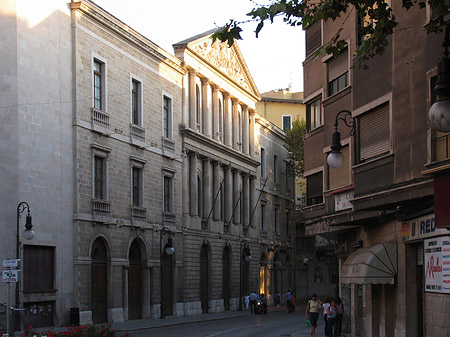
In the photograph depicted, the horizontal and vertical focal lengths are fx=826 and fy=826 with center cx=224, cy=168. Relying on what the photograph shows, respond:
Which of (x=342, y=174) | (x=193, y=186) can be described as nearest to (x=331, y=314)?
(x=342, y=174)

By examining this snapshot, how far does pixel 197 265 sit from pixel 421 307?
32.2m

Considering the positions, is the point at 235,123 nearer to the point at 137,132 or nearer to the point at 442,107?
the point at 137,132

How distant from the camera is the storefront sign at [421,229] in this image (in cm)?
1716

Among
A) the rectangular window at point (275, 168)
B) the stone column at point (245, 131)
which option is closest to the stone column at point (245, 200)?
the stone column at point (245, 131)

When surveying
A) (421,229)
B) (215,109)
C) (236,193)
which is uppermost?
(215,109)

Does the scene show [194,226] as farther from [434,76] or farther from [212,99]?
[434,76]

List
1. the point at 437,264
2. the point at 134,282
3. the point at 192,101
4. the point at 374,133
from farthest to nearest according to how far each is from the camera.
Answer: the point at 192,101, the point at 134,282, the point at 374,133, the point at 437,264

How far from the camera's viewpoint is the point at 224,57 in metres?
57.5

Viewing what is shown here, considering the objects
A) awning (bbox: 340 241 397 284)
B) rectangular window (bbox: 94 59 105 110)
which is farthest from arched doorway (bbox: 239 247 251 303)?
awning (bbox: 340 241 397 284)

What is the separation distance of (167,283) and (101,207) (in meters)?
9.56

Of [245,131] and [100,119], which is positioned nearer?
[100,119]

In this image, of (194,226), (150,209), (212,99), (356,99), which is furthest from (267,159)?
(356,99)

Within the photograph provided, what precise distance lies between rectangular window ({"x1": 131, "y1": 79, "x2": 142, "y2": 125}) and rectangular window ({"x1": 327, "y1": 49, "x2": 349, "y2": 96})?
1763 centimetres

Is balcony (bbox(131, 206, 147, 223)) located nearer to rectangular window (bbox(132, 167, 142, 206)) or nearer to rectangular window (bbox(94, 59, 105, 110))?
rectangular window (bbox(132, 167, 142, 206))
